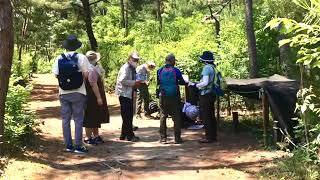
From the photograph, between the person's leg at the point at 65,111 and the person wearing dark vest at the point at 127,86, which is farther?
the person wearing dark vest at the point at 127,86

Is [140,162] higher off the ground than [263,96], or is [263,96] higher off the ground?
[263,96]

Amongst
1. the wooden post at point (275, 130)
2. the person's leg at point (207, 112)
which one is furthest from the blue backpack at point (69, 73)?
the wooden post at point (275, 130)

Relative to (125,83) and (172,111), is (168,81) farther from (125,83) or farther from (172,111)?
(125,83)

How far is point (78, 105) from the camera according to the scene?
27.4ft

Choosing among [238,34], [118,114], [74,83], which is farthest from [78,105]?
[238,34]

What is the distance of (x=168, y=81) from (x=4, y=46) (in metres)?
3.27

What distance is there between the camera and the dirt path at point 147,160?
7.06 metres

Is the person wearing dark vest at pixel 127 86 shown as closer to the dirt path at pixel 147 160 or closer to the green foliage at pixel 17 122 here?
the dirt path at pixel 147 160

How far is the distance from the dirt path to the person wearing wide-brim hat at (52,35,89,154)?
652mm

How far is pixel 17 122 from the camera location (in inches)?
345

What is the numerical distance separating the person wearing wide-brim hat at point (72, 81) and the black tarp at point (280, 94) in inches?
127

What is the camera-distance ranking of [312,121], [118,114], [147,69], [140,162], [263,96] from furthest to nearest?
[118,114]
[147,69]
[263,96]
[140,162]
[312,121]

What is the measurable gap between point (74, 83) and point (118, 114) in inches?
274

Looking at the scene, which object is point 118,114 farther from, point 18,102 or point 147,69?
point 18,102
